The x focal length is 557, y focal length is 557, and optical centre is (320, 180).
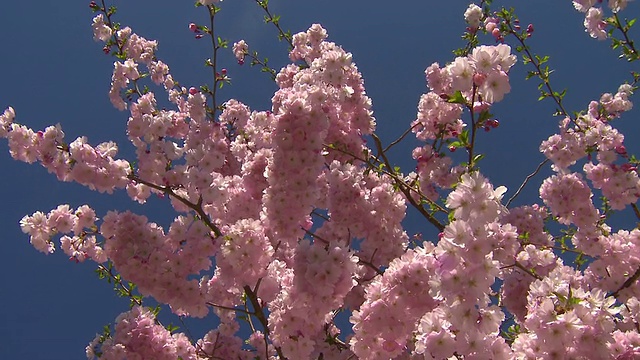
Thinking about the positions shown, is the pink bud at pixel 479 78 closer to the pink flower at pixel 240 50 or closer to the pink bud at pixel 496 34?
the pink bud at pixel 496 34

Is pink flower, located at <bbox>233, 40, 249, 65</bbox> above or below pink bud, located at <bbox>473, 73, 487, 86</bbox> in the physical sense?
above

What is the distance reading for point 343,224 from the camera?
521 cm

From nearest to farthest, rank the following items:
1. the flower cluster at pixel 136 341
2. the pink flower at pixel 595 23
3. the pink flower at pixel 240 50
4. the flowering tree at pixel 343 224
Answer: the flowering tree at pixel 343 224 → the flower cluster at pixel 136 341 → the pink flower at pixel 595 23 → the pink flower at pixel 240 50

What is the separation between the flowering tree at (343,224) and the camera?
9.91 feet

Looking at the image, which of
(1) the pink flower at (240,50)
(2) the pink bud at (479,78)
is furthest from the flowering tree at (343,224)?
(1) the pink flower at (240,50)

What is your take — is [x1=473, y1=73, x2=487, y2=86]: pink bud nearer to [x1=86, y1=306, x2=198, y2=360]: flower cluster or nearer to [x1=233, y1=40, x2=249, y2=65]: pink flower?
[x1=86, y1=306, x2=198, y2=360]: flower cluster

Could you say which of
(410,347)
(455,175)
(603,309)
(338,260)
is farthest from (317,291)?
(455,175)

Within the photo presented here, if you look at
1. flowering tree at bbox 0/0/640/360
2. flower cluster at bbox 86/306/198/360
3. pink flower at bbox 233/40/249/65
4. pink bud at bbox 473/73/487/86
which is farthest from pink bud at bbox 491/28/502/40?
flower cluster at bbox 86/306/198/360

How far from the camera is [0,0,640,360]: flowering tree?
9.91 feet

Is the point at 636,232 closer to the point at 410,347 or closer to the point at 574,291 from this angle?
the point at 410,347

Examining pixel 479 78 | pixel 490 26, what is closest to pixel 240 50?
pixel 490 26

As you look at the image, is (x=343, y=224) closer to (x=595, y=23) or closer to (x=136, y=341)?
(x=136, y=341)

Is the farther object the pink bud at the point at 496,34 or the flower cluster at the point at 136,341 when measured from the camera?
the pink bud at the point at 496,34

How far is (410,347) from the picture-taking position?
502 centimetres
